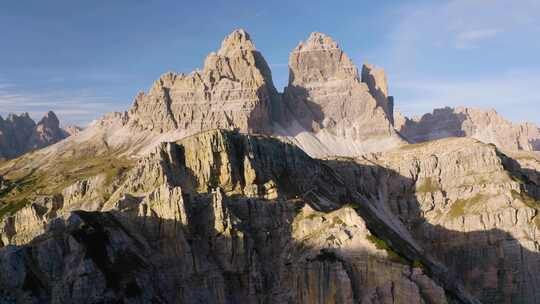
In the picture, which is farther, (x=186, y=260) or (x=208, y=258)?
(x=208, y=258)

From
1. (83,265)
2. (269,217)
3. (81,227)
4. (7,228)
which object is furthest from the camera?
(7,228)

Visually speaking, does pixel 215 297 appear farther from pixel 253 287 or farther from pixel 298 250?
pixel 298 250

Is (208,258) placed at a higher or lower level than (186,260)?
higher

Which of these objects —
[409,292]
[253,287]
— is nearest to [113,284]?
[253,287]

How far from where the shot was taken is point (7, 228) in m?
196

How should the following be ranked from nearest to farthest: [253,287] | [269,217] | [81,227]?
[81,227]
[253,287]
[269,217]

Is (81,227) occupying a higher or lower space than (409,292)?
higher

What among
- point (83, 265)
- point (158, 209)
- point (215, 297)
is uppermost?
A: point (158, 209)

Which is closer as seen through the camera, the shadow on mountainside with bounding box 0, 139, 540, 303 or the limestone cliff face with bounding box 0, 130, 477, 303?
the shadow on mountainside with bounding box 0, 139, 540, 303

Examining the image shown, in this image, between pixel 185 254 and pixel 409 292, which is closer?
pixel 409 292

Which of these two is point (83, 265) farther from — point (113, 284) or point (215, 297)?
point (215, 297)

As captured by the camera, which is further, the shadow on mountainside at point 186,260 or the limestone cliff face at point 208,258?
the limestone cliff face at point 208,258

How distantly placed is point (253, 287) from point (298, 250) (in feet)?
50.1

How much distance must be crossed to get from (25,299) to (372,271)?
254 feet
